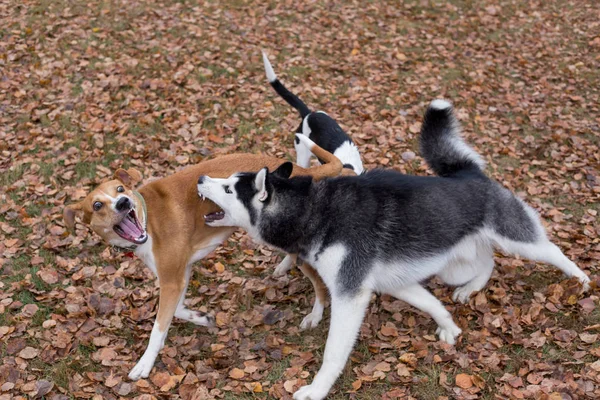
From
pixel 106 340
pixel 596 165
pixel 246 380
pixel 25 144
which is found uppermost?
pixel 596 165

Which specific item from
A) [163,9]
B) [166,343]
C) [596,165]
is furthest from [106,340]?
[163,9]

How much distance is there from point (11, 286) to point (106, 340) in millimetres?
1338

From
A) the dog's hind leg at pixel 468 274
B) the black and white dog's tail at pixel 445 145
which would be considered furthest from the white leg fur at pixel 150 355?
the black and white dog's tail at pixel 445 145

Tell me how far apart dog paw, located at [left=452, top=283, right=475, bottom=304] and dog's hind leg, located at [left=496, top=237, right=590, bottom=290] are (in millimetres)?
605

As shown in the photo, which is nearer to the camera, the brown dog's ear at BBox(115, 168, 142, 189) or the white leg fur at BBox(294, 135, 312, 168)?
the brown dog's ear at BBox(115, 168, 142, 189)

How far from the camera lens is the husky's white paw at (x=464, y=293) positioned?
4934 millimetres

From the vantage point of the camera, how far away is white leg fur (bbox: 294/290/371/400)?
4000 mm

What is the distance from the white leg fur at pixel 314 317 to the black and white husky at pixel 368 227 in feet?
2.29

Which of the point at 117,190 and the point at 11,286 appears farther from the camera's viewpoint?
the point at 11,286

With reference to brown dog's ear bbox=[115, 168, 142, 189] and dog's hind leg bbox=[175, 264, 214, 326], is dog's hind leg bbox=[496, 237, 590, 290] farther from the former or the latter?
brown dog's ear bbox=[115, 168, 142, 189]

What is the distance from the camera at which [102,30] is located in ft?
34.1

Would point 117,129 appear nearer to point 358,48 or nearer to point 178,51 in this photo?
point 178,51

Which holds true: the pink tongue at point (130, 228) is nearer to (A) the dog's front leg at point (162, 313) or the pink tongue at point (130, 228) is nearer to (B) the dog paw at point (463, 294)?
(A) the dog's front leg at point (162, 313)

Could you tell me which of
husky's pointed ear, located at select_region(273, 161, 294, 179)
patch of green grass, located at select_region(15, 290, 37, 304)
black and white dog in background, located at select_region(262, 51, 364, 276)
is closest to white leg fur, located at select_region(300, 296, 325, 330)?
black and white dog in background, located at select_region(262, 51, 364, 276)
